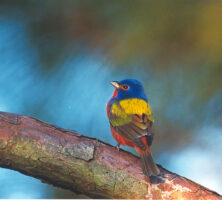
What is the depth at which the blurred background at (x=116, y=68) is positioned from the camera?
2.11m

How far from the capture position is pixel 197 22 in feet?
8.22

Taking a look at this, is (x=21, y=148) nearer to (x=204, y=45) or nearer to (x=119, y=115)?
(x=119, y=115)

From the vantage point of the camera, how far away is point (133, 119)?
1.93 meters

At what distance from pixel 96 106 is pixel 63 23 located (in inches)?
29.2

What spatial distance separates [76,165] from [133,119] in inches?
20.6

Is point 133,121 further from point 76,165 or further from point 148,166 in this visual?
point 76,165

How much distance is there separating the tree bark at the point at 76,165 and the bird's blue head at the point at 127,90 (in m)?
0.55

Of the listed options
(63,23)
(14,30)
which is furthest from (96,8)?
(14,30)

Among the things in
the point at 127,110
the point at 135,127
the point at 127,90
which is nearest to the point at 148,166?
the point at 135,127

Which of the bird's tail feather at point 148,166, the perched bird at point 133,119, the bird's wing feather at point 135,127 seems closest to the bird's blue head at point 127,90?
the perched bird at point 133,119

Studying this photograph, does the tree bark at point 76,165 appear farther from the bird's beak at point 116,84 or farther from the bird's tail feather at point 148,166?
the bird's beak at point 116,84

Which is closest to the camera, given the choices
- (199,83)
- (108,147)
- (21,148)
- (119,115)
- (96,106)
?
(21,148)

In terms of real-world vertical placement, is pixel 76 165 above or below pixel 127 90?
below

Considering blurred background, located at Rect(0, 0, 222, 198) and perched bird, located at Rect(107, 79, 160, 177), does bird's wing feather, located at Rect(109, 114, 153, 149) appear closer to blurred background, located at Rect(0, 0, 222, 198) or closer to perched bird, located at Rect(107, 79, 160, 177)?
perched bird, located at Rect(107, 79, 160, 177)
